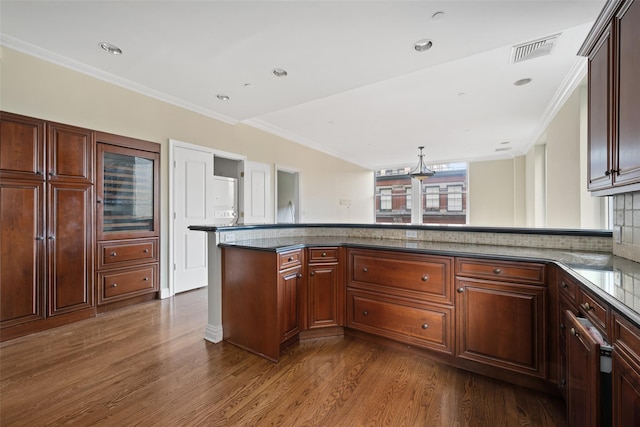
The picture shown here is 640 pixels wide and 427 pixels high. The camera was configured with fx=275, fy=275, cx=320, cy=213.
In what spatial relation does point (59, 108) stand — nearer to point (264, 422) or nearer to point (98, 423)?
point (98, 423)

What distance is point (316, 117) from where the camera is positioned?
487 cm

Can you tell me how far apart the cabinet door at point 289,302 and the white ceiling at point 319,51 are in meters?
2.03

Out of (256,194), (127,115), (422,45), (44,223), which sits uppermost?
(422,45)

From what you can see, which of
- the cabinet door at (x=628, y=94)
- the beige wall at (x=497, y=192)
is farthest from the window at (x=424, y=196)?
the cabinet door at (x=628, y=94)

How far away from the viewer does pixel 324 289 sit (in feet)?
8.07

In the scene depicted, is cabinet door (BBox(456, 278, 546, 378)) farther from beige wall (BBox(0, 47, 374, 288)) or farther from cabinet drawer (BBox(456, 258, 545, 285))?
beige wall (BBox(0, 47, 374, 288))

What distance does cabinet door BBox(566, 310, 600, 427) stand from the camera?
935mm

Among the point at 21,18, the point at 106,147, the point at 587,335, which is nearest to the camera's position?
the point at 587,335

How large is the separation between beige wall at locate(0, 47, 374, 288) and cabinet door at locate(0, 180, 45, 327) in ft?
2.53

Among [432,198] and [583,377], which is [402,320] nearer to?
[583,377]

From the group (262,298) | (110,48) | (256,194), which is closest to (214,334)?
(262,298)

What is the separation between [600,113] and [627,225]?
724 millimetres

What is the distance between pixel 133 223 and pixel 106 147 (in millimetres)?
928

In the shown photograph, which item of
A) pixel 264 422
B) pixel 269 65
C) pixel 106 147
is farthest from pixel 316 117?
pixel 264 422
